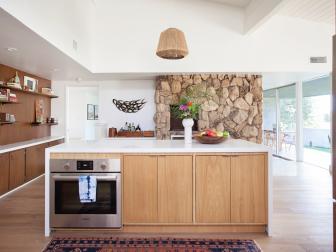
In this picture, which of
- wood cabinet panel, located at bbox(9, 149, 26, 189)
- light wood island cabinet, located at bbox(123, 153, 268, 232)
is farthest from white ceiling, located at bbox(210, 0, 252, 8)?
wood cabinet panel, located at bbox(9, 149, 26, 189)

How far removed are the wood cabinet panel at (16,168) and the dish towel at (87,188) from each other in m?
2.41

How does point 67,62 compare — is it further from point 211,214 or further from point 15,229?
point 211,214

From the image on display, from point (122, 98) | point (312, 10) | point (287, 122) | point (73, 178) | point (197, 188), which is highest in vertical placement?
point (312, 10)

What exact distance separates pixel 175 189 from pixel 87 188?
35.0 inches

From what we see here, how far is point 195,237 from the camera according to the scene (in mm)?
2789

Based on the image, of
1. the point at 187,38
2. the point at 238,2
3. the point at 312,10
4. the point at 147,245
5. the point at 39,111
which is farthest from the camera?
the point at 39,111

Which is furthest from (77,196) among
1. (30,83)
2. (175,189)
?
(30,83)

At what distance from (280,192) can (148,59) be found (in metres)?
3.64

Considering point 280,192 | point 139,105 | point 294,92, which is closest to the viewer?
point 280,192

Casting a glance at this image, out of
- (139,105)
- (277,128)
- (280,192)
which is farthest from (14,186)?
(277,128)

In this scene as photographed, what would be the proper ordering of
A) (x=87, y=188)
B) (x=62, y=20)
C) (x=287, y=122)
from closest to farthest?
(x=87, y=188) < (x=62, y=20) < (x=287, y=122)

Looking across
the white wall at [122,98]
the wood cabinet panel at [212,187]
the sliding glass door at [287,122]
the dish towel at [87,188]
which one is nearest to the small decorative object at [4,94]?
the white wall at [122,98]

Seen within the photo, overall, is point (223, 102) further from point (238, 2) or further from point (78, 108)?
point (78, 108)

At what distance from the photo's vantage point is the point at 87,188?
8.98 feet
